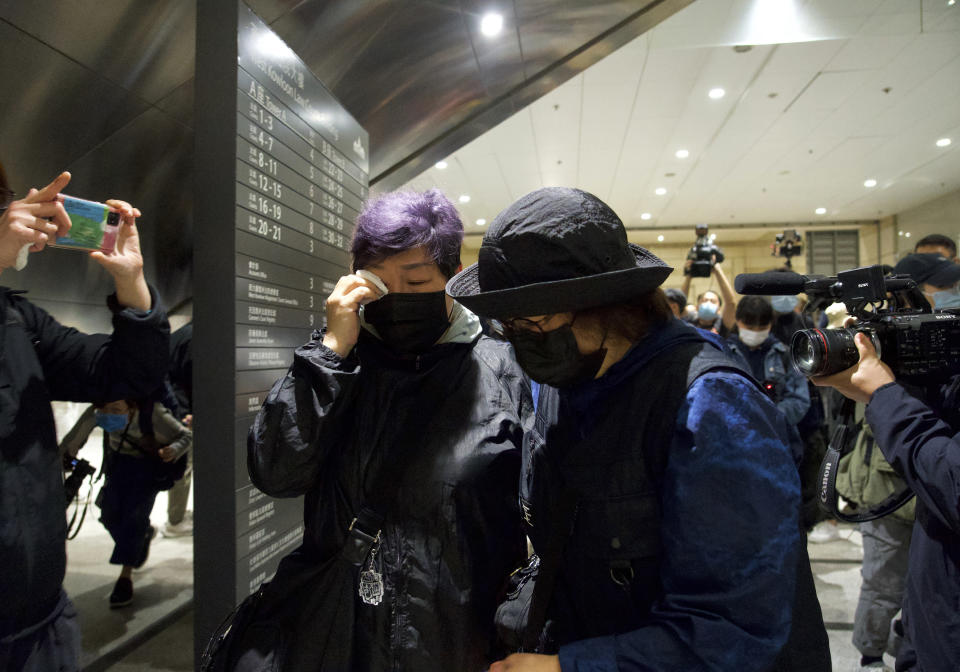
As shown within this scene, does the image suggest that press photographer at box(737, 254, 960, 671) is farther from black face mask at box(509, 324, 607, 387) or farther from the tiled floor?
the tiled floor

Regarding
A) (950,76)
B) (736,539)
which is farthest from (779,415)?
(950,76)

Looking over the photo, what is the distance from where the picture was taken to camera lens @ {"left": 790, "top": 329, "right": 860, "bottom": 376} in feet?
5.08

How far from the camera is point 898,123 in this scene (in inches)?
295

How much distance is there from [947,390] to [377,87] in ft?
10.9

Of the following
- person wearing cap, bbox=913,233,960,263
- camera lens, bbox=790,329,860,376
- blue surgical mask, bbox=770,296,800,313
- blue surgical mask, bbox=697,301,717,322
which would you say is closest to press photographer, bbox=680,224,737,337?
blue surgical mask, bbox=770,296,800,313

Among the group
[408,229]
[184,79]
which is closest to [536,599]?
[408,229]

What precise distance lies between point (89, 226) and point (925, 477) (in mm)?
2211

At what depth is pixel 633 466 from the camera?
867 mm

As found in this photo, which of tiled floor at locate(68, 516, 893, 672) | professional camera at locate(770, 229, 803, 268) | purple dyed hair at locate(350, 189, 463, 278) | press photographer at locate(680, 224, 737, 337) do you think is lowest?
tiled floor at locate(68, 516, 893, 672)

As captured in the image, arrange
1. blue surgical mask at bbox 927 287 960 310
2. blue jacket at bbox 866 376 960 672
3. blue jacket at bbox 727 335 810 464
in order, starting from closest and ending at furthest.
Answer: blue jacket at bbox 866 376 960 672 < blue surgical mask at bbox 927 287 960 310 < blue jacket at bbox 727 335 810 464

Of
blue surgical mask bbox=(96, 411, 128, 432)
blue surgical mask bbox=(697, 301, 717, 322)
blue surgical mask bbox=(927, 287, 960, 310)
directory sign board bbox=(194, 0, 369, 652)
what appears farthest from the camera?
blue surgical mask bbox=(697, 301, 717, 322)

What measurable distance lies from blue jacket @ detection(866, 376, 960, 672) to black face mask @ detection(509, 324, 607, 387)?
3.12 feet

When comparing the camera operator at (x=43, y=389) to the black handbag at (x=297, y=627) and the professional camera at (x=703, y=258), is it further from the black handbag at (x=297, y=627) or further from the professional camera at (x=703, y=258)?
the professional camera at (x=703, y=258)

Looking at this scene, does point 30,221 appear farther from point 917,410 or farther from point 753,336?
point 753,336
